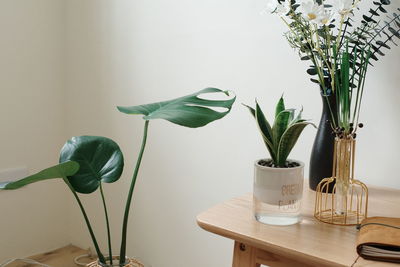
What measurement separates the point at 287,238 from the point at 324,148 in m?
0.37

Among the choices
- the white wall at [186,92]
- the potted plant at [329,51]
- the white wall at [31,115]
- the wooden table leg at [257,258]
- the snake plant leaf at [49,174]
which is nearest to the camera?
the snake plant leaf at [49,174]

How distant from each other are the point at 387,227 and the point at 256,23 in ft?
3.00

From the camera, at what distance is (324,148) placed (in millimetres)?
1305

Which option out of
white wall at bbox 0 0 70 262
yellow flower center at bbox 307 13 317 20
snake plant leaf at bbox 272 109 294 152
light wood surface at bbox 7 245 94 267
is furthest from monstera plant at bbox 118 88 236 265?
light wood surface at bbox 7 245 94 267

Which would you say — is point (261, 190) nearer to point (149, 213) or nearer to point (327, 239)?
point (327, 239)

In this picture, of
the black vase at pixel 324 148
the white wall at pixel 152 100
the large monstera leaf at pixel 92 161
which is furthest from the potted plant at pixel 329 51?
the large monstera leaf at pixel 92 161

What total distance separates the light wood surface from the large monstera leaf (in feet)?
4.41

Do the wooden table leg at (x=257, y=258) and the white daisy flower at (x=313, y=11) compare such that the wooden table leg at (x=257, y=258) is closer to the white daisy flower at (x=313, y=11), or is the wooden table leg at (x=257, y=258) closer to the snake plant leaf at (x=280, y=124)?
the snake plant leaf at (x=280, y=124)

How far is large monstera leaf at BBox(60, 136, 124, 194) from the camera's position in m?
1.08

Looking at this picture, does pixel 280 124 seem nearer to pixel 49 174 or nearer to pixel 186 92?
pixel 49 174

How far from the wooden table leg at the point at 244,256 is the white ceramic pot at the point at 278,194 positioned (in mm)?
69

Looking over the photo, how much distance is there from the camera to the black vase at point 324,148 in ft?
4.25

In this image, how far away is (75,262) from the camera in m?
2.31

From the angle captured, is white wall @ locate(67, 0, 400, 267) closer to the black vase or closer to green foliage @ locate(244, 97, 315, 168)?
the black vase
